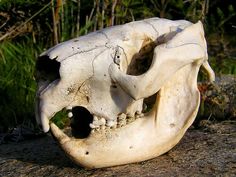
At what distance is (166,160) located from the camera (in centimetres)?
280

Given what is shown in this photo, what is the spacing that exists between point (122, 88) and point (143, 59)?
20 cm

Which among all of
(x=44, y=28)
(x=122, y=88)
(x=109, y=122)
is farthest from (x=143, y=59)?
(x=44, y=28)

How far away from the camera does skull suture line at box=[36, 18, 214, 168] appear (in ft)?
8.50

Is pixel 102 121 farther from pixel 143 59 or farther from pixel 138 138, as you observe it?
pixel 143 59

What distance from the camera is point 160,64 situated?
102 inches

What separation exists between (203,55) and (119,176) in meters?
0.66

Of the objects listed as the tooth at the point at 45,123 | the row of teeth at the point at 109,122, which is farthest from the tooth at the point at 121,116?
the tooth at the point at 45,123

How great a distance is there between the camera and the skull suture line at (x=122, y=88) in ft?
8.50

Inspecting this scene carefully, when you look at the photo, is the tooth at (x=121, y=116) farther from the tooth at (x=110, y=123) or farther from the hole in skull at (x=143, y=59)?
the hole in skull at (x=143, y=59)

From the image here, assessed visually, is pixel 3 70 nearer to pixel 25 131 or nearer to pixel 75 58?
pixel 25 131

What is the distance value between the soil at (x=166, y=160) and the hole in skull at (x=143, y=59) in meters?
0.42

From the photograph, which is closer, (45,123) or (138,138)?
(45,123)

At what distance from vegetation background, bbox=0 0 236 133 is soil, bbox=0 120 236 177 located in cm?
88

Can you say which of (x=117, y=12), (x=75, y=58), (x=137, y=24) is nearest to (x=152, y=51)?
(x=137, y=24)
